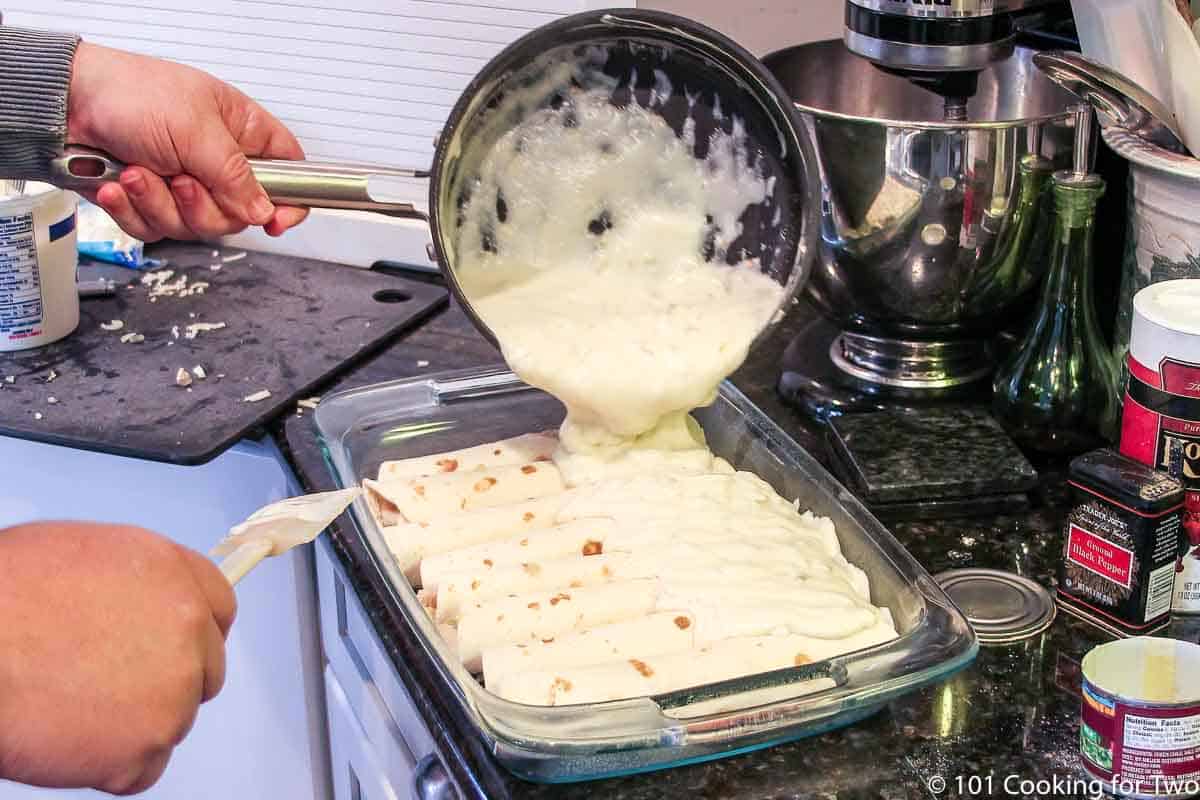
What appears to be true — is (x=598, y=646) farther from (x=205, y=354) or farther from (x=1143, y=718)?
(x=205, y=354)

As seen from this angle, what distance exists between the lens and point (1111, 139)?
4.04 feet

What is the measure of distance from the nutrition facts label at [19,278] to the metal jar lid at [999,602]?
112 cm

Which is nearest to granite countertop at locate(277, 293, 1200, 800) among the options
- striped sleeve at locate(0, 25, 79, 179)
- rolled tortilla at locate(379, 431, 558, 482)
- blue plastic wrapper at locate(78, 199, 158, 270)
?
rolled tortilla at locate(379, 431, 558, 482)

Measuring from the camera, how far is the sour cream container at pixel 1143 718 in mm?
906

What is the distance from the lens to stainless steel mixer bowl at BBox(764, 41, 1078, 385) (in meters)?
1.31

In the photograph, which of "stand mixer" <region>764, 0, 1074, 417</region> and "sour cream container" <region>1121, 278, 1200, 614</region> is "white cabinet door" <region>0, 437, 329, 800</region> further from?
"sour cream container" <region>1121, 278, 1200, 614</region>

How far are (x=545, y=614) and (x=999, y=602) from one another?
0.37 meters

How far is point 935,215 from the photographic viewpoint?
52.7 inches

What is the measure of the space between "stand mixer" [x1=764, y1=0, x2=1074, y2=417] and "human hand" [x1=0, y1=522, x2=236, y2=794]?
74cm

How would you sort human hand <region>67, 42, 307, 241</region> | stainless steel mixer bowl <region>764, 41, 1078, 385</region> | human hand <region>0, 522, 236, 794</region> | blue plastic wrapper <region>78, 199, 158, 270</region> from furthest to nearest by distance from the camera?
blue plastic wrapper <region>78, 199, 158, 270</region>, human hand <region>67, 42, 307, 241</region>, stainless steel mixer bowl <region>764, 41, 1078, 385</region>, human hand <region>0, 522, 236, 794</region>

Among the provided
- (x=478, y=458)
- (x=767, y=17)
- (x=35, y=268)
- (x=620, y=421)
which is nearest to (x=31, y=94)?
(x=35, y=268)

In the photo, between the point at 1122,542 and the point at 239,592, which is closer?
the point at 1122,542

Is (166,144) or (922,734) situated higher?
(166,144)

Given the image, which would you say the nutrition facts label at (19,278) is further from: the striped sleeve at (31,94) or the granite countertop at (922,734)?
the granite countertop at (922,734)
